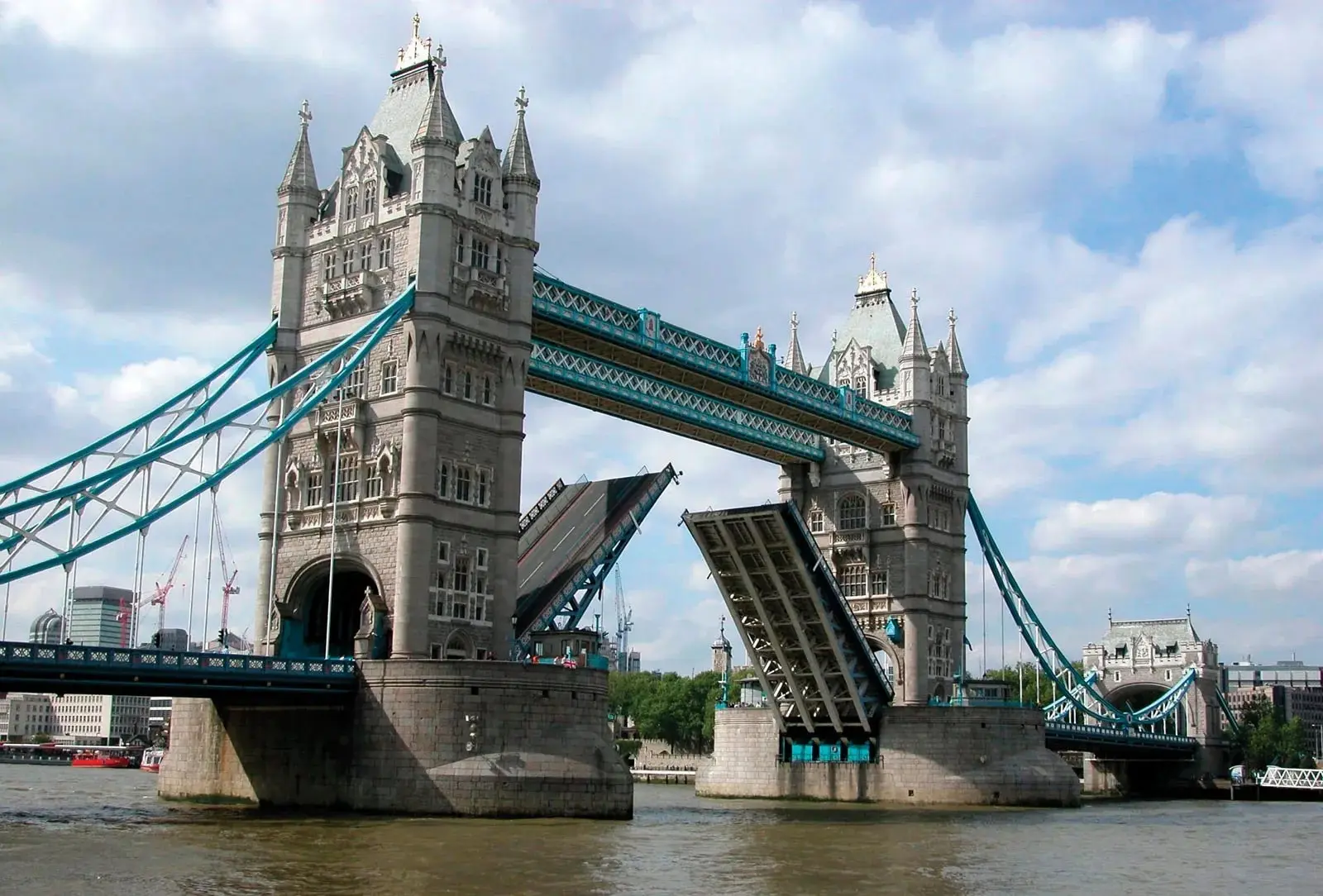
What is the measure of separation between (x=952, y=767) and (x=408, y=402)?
3339 cm

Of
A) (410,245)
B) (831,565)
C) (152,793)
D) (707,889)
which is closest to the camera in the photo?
(707,889)

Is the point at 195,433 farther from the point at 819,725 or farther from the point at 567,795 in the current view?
the point at 819,725

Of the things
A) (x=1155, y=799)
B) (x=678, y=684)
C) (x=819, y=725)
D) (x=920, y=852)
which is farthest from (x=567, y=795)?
(x=678, y=684)

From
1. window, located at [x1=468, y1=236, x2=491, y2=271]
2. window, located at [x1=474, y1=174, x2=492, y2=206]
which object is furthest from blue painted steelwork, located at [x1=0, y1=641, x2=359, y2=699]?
window, located at [x1=474, y1=174, x2=492, y2=206]

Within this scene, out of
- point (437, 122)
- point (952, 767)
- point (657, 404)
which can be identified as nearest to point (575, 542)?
point (657, 404)

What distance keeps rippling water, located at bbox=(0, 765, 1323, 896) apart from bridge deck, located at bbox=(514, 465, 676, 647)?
8.80 metres

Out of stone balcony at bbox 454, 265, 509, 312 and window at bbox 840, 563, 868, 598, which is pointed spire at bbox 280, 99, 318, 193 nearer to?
stone balcony at bbox 454, 265, 509, 312

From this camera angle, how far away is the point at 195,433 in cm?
4772

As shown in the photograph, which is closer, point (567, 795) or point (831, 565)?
point (567, 795)

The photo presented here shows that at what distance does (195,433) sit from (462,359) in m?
9.62

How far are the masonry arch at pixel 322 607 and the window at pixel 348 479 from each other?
6.79 ft

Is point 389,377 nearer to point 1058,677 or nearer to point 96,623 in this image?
point 1058,677

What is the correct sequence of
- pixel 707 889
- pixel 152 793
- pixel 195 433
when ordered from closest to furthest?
1. pixel 707 889
2. pixel 195 433
3. pixel 152 793

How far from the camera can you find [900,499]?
78062 millimetres
